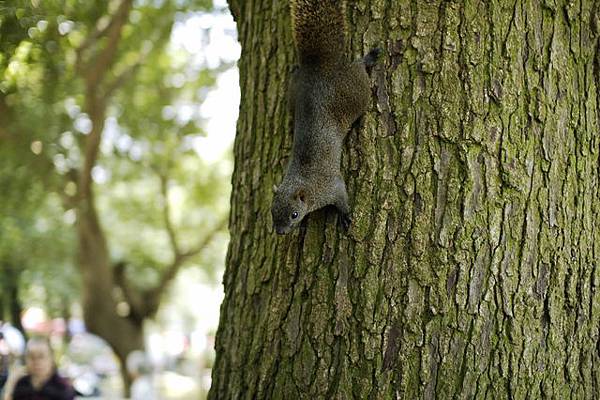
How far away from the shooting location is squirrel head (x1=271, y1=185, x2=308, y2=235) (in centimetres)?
202

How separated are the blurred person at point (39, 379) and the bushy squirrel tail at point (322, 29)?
12.3ft

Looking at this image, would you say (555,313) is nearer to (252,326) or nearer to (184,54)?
(252,326)

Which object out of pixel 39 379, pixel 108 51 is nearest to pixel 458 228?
pixel 39 379

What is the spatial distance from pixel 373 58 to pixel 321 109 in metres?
0.23

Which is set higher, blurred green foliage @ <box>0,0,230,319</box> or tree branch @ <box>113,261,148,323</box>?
blurred green foliage @ <box>0,0,230,319</box>

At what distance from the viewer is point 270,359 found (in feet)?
6.89

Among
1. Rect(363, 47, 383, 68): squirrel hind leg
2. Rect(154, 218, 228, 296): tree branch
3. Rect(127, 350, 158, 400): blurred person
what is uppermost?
Rect(363, 47, 383, 68): squirrel hind leg

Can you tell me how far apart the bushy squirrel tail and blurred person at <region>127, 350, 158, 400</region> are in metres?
7.49

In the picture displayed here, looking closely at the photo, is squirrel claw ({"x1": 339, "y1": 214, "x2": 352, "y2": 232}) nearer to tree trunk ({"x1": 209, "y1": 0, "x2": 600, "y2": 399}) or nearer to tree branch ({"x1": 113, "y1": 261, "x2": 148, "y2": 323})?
tree trunk ({"x1": 209, "y1": 0, "x2": 600, "y2": 399})

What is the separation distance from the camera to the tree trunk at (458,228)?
1.91 m

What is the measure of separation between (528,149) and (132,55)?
6.85m

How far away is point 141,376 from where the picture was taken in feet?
29.7

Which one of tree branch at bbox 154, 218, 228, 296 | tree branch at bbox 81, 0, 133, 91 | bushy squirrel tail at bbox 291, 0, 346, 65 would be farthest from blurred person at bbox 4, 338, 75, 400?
tree branch at bbox 154, 218, 228, 296

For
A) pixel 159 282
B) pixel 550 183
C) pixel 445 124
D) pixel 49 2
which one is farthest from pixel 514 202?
pixel 159 282
